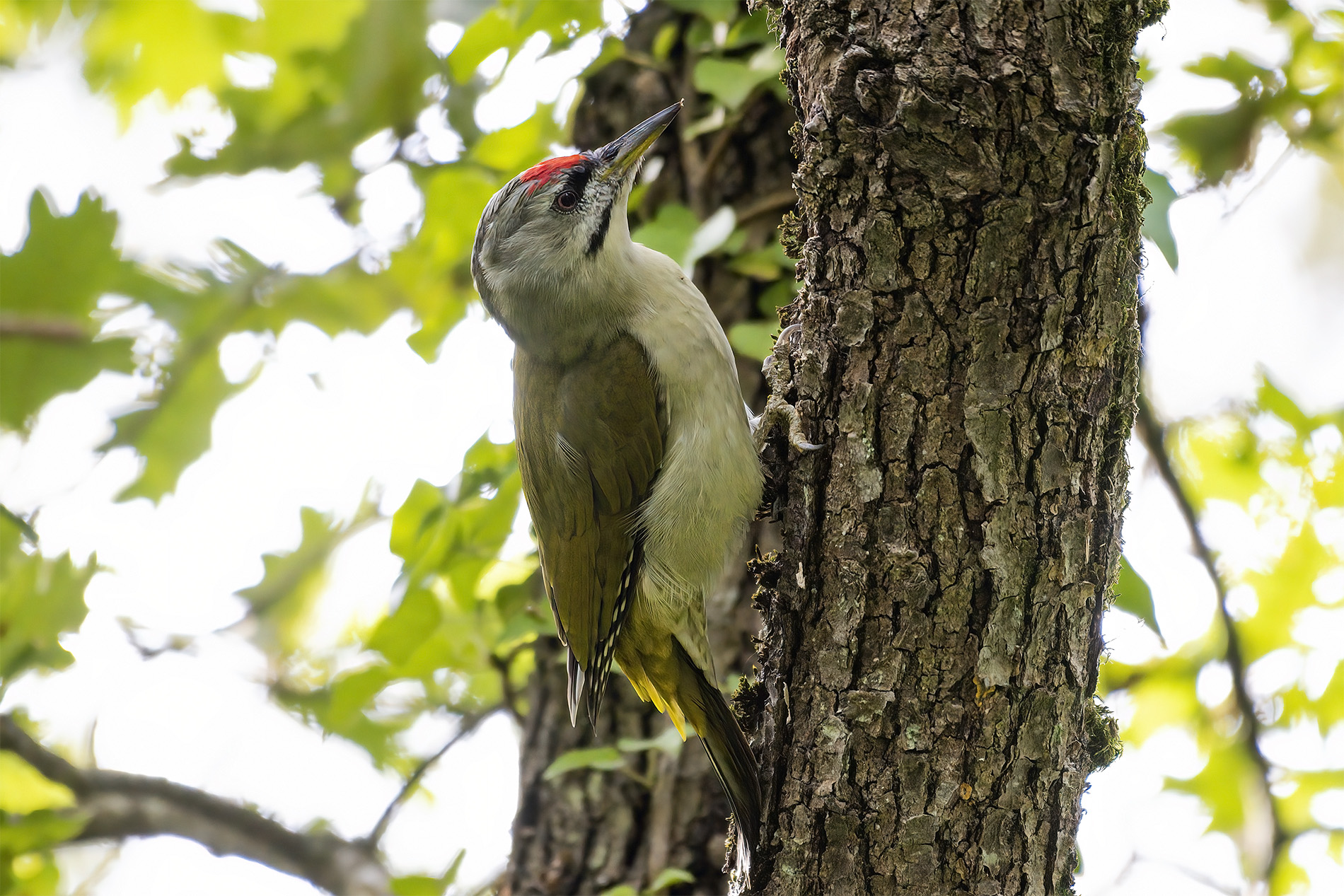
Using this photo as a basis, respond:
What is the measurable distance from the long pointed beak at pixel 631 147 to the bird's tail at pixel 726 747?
152cm

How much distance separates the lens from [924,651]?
1.84 m

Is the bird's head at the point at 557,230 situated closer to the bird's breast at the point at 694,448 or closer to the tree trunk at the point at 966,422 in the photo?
the bird's breast at the point at 694,448

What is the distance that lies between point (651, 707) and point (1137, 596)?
5.31 feet

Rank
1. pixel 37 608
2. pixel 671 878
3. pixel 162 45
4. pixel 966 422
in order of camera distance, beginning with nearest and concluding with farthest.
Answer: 1. pixel 966 422
2. pixel 671 878
3. pixel 37 608
4. pixel 162 45

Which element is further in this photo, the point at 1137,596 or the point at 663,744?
the point at 663,744

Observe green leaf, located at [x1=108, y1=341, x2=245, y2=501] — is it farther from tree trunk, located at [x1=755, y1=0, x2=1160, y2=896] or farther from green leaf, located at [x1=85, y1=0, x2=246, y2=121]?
tree trunk, located at [x1=755, y1=0, x2=1160, y2=896]

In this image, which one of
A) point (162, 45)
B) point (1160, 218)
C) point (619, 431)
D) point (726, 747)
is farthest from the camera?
point (162, 45)

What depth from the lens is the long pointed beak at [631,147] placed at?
3.20 m

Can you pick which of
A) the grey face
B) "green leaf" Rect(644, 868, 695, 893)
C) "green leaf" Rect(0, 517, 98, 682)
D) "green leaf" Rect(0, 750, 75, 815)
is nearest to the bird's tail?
"green leaf" Rect(644, 868, 695, 893)

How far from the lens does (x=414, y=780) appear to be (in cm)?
369

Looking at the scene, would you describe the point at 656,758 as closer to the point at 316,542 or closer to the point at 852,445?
the point at 852,445

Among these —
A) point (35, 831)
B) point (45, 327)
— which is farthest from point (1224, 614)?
point (45, 327)

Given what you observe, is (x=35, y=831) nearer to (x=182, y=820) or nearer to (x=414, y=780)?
(x=182, y=820)

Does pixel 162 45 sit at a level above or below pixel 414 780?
above
